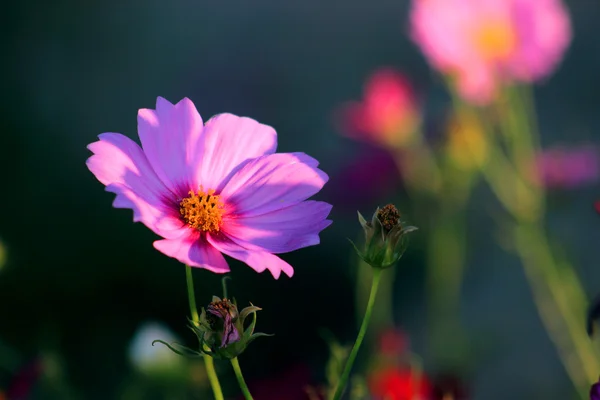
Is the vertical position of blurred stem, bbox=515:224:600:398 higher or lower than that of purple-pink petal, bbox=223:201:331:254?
lower

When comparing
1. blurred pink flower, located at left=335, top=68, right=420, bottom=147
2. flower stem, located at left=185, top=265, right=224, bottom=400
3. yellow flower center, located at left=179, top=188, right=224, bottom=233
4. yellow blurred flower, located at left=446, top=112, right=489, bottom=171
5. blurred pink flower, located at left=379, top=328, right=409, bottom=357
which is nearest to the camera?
flower stem, located at left=185, top=265, right=224, bottom=400

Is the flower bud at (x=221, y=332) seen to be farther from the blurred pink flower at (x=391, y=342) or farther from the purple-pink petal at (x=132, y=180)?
the blurred pink flower at (x=391, y=342)

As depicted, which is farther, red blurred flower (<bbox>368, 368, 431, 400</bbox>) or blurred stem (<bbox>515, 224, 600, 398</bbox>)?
blurred stem (<bbox>515, 224, 600, 398</bbox>)

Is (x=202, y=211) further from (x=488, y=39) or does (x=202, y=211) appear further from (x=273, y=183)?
(x=488, y=39)

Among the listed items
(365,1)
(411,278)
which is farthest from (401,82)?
Answer: (365,1)

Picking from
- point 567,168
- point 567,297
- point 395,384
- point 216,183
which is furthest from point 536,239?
point 216,183

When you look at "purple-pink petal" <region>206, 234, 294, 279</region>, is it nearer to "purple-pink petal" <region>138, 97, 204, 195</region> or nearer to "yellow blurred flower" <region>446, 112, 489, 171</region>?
"purple-pink petal" <region>138, 97, 204, 195</region>

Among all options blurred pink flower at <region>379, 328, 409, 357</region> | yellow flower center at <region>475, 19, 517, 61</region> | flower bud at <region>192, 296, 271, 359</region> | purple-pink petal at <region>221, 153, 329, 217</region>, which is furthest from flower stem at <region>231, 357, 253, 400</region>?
yellow flower center at <region>475, 19, 517, 61</region>

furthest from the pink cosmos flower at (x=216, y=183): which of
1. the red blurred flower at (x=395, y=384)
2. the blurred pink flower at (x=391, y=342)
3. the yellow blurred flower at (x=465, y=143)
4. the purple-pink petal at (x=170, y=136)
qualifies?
the yellow blurred flower at (x=465, y=143)
